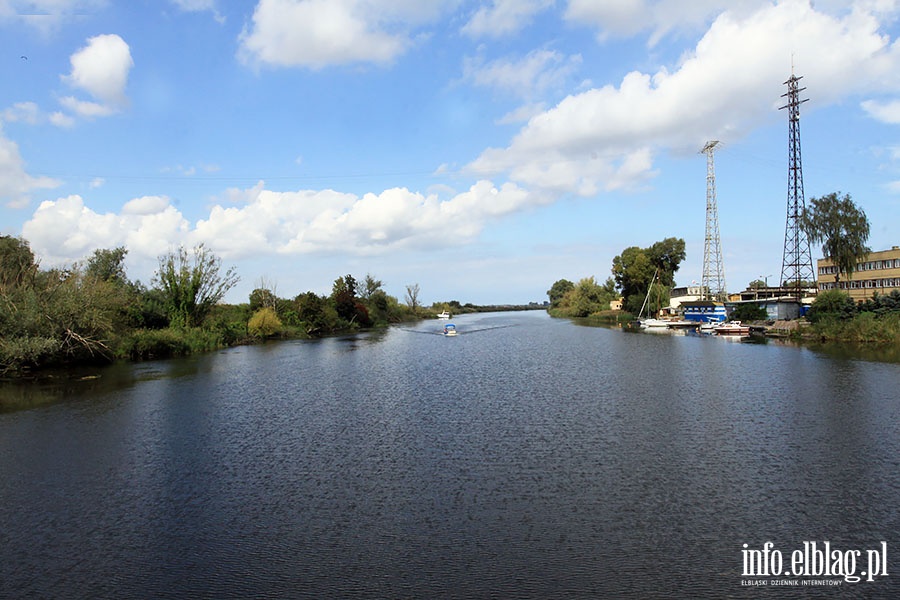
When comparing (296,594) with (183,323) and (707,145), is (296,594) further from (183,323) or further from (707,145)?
(707,145)

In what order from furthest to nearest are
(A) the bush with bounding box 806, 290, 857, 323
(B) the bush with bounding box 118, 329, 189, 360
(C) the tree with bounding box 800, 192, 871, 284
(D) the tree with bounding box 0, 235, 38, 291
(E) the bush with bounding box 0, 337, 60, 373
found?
1. (C) the tree with bounding box 800, 192, 871, 284
2. (A) the bush with bounding box 806, 290, 857, 323
3. (B) the bush with bounding box 118, 329, 189, 360
4. (D) the tree with bounding box 0, 235, 38, 291
5. (E) the bush with bounding box 0, 337, 60, 373

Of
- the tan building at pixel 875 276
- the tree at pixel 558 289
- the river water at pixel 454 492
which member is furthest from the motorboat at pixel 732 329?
the tree at pixel 558 289

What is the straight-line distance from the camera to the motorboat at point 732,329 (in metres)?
51.5

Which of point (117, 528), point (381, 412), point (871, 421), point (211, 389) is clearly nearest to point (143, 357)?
point (211, 389)

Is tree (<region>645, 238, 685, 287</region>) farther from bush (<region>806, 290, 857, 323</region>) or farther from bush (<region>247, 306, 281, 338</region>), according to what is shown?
bush (<region>247, 306, 281, 338</region>)

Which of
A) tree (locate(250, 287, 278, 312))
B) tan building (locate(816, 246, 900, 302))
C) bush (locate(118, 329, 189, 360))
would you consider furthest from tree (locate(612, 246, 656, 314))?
bush (locate(118, 329, 189, 360))

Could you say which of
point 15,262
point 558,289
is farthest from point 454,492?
point 558,289

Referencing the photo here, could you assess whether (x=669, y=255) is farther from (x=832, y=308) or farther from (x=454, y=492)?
(x=454, y=492)

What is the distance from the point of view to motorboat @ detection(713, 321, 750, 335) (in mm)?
51469

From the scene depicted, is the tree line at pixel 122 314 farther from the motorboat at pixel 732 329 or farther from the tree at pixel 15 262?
the motorboat at pixel 732 329

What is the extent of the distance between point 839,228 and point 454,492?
55.3 meters

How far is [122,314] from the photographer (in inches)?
1457

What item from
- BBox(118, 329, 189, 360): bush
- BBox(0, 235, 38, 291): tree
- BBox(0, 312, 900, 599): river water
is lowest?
BBox(0, 312, 900, 599): river water

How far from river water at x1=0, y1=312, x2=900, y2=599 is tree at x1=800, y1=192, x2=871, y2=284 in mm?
38084
